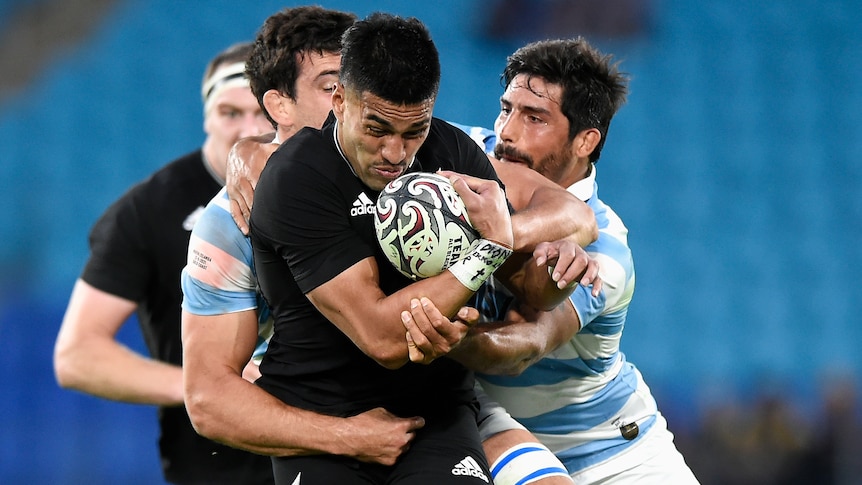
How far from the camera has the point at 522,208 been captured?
3463 millimetres

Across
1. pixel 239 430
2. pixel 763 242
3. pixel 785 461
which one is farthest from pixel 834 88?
pixel 239 430

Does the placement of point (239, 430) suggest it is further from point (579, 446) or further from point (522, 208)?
point (579, 446)

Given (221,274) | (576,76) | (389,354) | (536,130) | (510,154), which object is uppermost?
(576,76)

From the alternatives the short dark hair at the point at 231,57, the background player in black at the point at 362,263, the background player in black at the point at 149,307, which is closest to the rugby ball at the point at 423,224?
the background player in black at the point at 362,263

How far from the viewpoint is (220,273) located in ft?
11.1

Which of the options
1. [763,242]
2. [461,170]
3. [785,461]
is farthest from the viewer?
[763,242]

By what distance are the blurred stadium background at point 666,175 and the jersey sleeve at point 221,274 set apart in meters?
4.94

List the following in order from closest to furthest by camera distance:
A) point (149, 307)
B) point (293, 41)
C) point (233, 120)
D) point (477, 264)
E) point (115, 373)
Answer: point (477, 264) < point (293, 41) < point (115, 373) < point (149, 307) < point (233, 120)

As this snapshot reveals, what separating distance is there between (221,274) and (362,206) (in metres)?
0.58

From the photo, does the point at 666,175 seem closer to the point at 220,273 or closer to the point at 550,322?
the point at 550,322

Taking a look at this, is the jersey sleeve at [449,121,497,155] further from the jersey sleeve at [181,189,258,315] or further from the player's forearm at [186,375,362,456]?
the player's forearm at [186,375,362,456]

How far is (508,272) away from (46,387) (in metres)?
5.72

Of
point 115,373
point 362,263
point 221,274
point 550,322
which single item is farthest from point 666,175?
point 362,263

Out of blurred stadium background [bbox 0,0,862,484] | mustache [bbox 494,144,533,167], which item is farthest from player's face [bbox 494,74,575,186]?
blurred stadium background [bbox 0,0,862,484]
